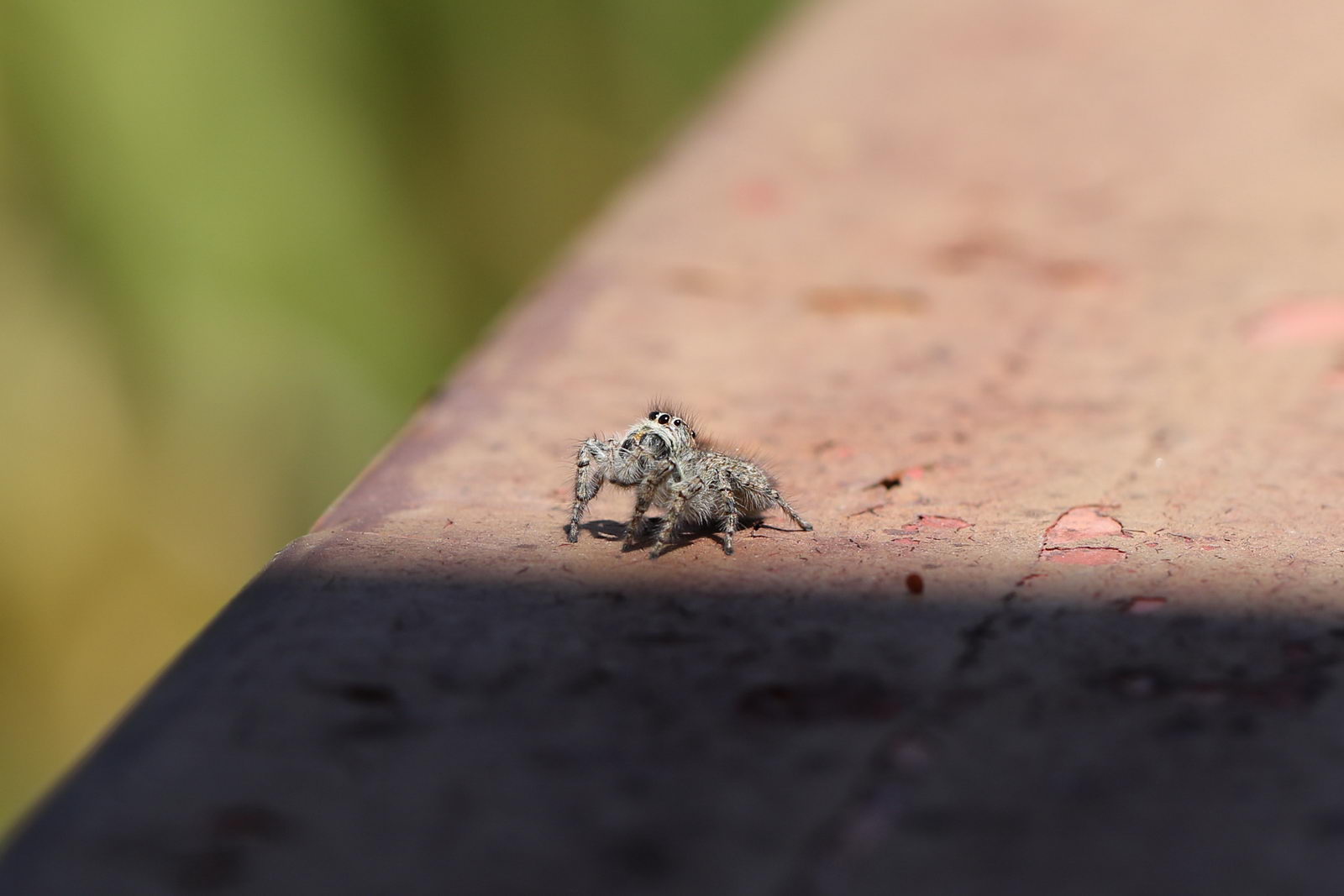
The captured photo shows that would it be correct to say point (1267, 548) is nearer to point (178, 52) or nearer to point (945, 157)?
point (945, 157)

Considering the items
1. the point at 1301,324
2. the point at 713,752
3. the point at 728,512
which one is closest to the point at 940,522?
the point at 728,512

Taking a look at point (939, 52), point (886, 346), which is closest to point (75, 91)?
point (939, 52)

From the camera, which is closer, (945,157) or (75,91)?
(945,157)

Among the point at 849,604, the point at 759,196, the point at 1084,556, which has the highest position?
the point at 759,196

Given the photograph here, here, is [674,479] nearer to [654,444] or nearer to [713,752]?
[654,444]

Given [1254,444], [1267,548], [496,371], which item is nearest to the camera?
[1267,548]

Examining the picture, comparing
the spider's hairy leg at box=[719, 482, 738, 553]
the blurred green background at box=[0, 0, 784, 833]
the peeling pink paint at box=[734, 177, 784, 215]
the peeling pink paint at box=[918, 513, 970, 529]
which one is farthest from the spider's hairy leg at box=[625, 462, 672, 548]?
the blurred green background at box=[0, 0, 784, 833]
